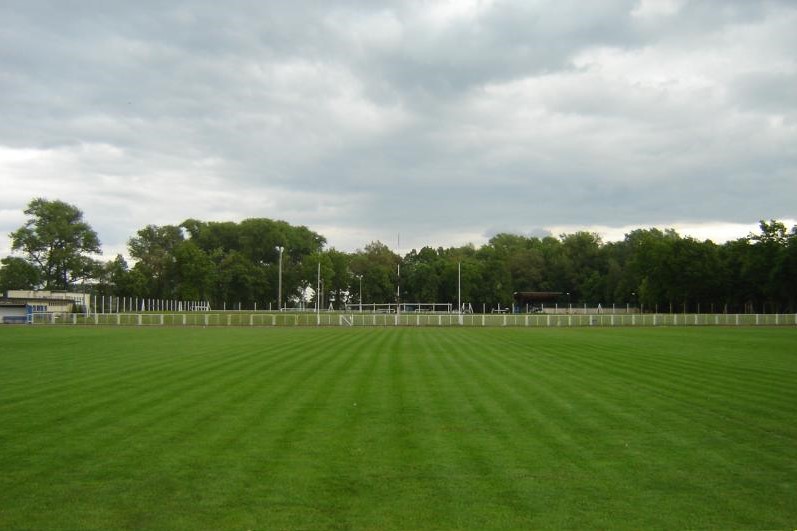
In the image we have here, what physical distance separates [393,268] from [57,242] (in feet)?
188

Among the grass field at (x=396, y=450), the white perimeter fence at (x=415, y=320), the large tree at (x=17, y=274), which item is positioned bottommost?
the white perimeter fence at (x=415, y=320)

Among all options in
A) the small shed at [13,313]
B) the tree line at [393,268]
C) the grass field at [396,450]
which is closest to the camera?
the grass field at [396,450]

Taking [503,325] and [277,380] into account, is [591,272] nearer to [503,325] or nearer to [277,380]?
[503,325]

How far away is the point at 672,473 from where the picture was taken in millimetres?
7500

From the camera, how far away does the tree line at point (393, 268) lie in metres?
83.6

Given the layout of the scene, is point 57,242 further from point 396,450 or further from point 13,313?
point 396,450

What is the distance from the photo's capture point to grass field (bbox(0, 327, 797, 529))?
6.15 meters

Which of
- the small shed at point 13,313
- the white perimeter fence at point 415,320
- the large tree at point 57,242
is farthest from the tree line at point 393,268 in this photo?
the small shed at point 13,313

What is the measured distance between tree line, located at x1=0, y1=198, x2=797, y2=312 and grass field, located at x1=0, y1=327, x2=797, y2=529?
70299 mm

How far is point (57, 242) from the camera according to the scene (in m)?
92.2

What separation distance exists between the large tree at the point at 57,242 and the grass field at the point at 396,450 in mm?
83293

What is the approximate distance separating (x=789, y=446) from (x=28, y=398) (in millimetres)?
12996

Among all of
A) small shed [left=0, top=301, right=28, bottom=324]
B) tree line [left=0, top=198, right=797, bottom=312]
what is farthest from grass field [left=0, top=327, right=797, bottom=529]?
tree line [left=0, top=198, right=797, bottom=312]

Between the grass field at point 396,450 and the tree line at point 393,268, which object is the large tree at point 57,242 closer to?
the tree line at point 393,268
